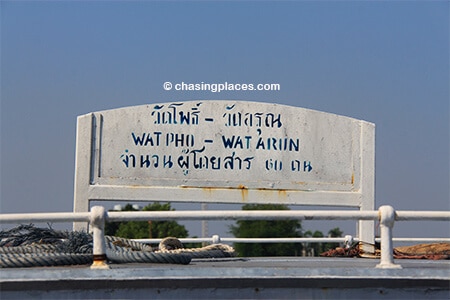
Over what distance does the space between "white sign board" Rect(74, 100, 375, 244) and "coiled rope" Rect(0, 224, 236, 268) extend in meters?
2.34

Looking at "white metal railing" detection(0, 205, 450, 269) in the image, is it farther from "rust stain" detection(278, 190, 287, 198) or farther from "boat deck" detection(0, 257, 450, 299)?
"rust stain" detection(278, 190, 287, 198)

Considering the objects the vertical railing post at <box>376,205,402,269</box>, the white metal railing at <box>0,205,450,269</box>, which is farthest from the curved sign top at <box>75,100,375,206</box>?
the vertical railing post at <box>376,205,402,269</box>

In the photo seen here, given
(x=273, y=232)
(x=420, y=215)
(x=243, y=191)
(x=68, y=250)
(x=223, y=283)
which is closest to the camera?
(x=223, y=283)

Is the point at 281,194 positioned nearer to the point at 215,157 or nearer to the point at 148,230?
the point at 215,157

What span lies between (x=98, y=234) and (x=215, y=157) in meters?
5.07

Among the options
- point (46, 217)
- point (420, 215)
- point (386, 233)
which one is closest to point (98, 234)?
point (46, 217)

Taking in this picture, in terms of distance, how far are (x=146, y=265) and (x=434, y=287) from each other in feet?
6.95

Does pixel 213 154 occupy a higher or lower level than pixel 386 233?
higher

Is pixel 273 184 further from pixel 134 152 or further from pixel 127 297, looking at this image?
pixel 127 297

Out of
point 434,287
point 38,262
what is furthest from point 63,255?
point 434,287

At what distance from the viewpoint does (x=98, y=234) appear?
605 centimetres

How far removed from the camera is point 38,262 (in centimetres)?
649

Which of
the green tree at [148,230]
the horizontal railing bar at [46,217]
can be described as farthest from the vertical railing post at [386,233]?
the green tree at [148,230]

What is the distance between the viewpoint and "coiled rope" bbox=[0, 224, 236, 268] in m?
6.51
